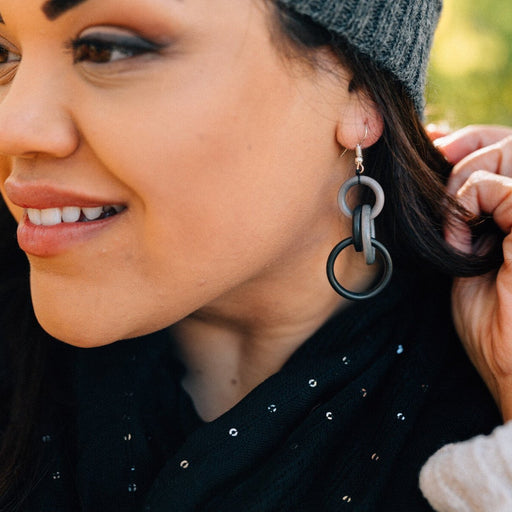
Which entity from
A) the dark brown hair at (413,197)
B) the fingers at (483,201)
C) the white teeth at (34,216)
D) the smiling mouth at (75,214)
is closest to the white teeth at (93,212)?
the smiling mouth at (75,214)

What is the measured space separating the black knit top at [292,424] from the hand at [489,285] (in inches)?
3.1

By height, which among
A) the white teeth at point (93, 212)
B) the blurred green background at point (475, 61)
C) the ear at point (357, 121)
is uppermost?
the ear at point (357, 121)

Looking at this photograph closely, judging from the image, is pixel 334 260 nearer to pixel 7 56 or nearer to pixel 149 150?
pixel 149 150

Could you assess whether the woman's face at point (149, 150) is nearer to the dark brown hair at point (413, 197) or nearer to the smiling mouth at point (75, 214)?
the smiling mouth at point (75, 214)

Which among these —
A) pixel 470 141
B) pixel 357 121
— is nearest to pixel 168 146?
pixel 357 121

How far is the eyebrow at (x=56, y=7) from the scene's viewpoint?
4.19 feet

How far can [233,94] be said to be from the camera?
1356 mm

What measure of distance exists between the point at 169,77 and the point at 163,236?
1.03 feet

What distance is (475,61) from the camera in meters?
4.93

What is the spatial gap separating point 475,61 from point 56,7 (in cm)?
422

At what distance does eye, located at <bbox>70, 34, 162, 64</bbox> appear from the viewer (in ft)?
4.32

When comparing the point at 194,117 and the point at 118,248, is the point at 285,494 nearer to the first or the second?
the point at 118,248

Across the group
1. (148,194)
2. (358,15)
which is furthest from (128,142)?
(358,15)

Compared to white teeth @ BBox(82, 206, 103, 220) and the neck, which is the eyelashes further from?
the neck
